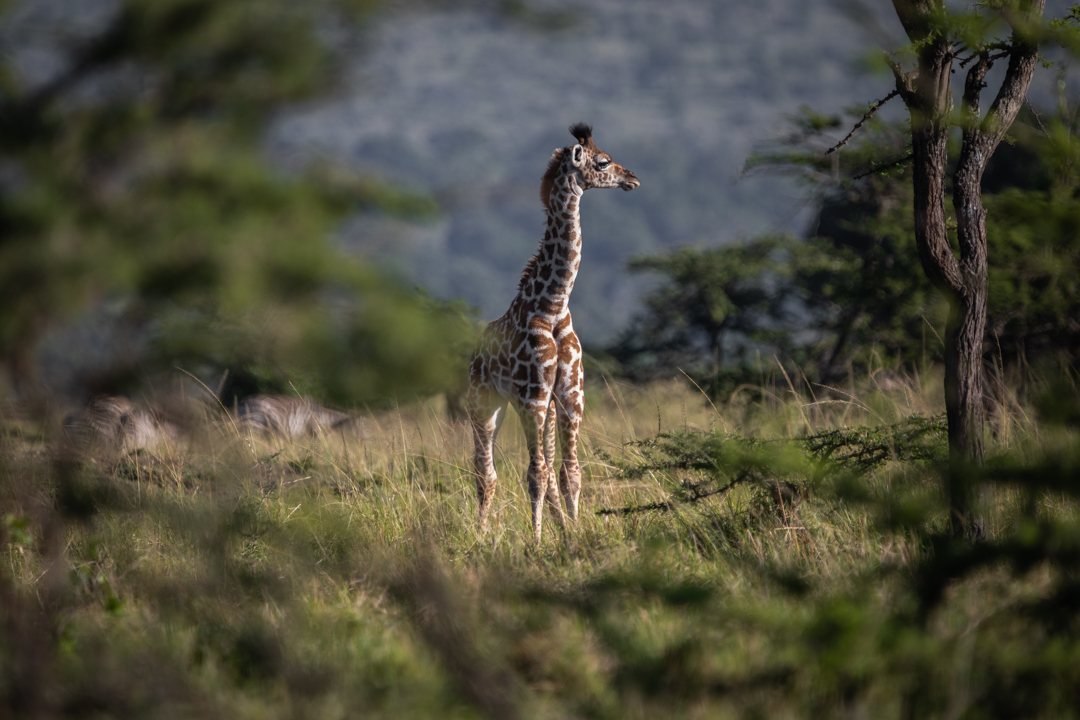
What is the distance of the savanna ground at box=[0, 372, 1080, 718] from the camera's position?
2301 millimetres

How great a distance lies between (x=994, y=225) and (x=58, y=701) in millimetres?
8180

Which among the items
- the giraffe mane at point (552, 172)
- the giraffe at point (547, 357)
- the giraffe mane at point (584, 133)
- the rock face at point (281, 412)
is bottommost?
the rock face at point (281, 412)

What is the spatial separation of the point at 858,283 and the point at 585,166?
493cm

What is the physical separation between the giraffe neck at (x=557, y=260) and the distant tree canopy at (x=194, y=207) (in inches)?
110

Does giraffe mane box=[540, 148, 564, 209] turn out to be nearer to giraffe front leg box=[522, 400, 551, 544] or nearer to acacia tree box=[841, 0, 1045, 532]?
giraffe front leg box=[522, 400, 551, 544]

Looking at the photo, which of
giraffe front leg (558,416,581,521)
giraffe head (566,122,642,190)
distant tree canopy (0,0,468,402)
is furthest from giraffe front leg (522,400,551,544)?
distant tree canopy (0,0,468,402)

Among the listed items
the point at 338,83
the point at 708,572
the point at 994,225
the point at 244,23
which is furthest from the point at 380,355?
the point at 994,225

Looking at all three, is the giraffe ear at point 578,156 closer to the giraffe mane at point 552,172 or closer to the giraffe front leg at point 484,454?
the giraffe mane at point 552,172

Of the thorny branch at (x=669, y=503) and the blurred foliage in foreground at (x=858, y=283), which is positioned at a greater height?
the blurred foliage in foreground at (x=858, y=283)

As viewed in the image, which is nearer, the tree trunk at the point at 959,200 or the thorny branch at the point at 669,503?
the tree trunk at the point at 959,200

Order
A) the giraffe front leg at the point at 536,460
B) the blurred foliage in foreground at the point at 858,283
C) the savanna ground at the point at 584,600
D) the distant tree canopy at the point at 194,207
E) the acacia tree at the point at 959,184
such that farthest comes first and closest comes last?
1. the blurred foliage in foreground at the point at 858,283
2. the giraffe front leg at the point at 536,460
3. the acacia tree at the point at 959,184
4. the savanna ground at the point at 584,600
5. the distant tree canopy at the point at 194,207

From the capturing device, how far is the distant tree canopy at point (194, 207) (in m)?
1.69

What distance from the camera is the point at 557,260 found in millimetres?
4809

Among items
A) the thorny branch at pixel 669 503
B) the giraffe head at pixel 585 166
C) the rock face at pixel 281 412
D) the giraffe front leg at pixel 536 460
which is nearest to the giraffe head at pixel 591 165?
the giraffe head at pixel 585 166
